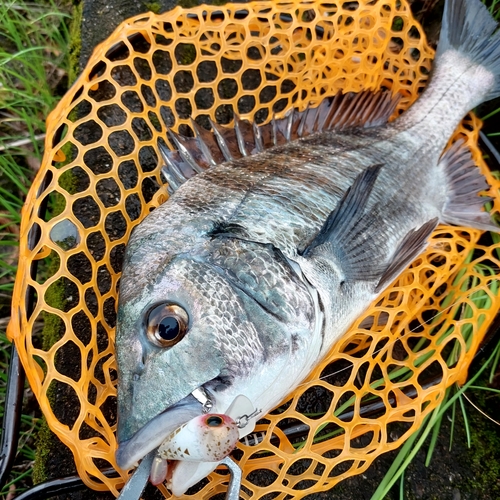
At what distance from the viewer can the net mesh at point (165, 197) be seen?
1907 mm

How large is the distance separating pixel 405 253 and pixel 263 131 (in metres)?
0.87

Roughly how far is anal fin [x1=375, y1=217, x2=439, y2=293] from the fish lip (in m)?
1.07

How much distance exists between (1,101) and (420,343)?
2850 millimetres

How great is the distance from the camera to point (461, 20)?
2.67m

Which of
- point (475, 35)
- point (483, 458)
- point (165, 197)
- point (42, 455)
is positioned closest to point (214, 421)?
point (42, 455)

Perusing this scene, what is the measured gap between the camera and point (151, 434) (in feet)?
4.50

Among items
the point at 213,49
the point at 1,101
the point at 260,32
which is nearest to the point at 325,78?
the point at 260,32

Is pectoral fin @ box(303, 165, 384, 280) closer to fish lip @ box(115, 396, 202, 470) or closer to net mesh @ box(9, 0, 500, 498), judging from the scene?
net mesh @ box(9, 0, 500, 498)

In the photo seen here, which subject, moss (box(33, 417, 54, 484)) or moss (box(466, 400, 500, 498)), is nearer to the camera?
moss (box(33, 417, 54, 484))

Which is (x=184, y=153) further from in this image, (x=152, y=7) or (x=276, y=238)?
(x=152, y=7)

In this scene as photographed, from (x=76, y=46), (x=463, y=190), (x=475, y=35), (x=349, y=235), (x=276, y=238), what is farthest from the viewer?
(x=76, y=46)

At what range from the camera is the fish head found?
1.41 metres

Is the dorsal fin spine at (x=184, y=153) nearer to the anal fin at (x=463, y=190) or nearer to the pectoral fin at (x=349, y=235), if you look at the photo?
the pectoral fin at (x=349, y=235)

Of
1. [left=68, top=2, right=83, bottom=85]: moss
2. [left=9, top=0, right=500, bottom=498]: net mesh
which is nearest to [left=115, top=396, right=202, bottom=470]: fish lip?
[left=9, top=0, right=500, bottom=498]: net mesh
